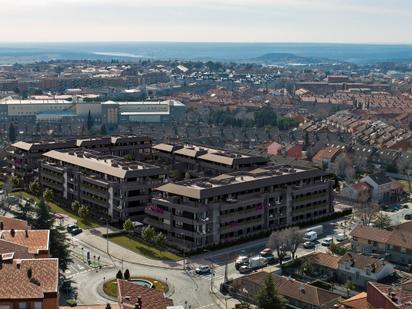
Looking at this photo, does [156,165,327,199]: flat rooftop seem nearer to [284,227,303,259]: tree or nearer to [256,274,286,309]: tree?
[284,227,303,259]: tree

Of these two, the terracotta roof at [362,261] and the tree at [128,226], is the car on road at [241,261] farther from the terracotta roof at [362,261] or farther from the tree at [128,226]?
the tree at [128,226]

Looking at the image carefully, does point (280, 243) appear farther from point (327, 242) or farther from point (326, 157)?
point (326, 157)

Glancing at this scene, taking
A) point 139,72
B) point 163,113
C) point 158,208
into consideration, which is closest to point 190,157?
point 158,208

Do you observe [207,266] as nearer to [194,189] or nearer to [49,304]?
[194,189]

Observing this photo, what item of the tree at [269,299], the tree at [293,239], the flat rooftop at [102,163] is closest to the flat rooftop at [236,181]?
the flat rooftop at [102,163]

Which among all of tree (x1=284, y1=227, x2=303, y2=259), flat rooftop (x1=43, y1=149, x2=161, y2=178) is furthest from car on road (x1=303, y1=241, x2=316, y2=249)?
flat rooftop (x1=43, y1=149, x2=161, y2=178)
